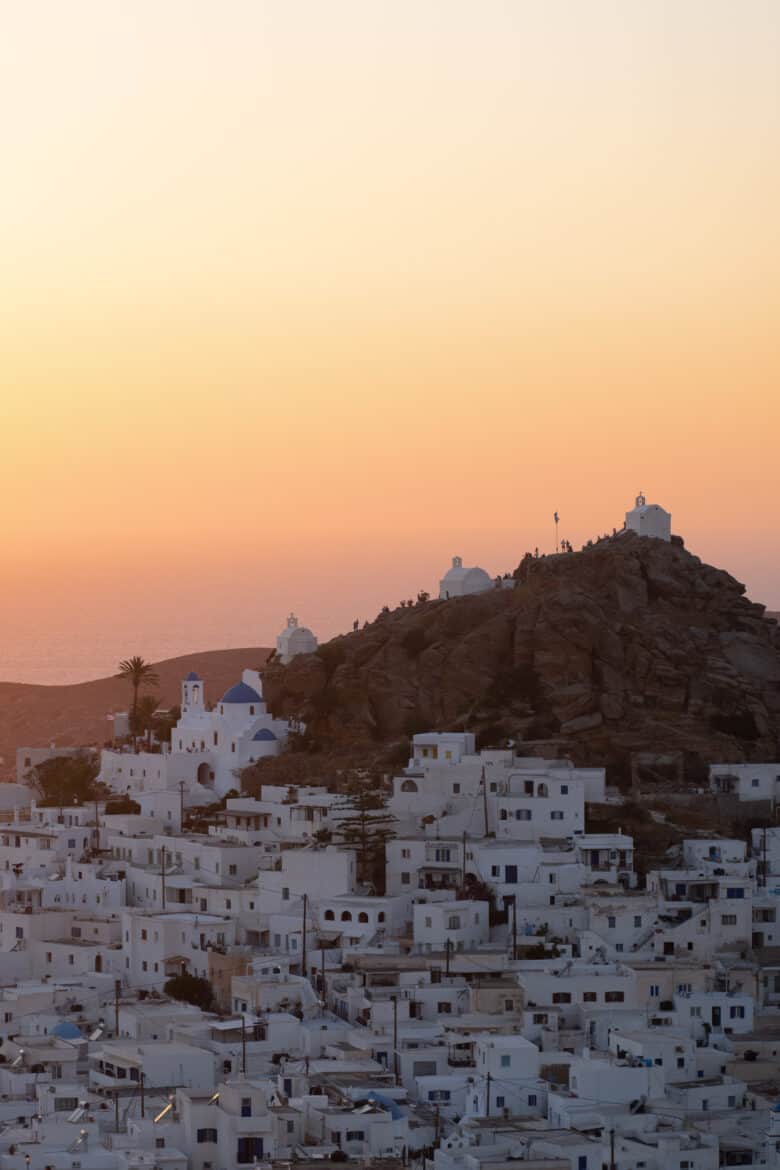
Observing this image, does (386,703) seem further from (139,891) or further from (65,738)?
(65,738)

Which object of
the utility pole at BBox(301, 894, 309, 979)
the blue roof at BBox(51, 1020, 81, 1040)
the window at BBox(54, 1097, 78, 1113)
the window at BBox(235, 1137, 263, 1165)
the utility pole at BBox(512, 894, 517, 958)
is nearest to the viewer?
the window at BBox(235, 1137, 263, 1165)

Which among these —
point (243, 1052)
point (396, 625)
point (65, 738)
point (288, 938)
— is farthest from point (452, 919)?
point (65, 738)

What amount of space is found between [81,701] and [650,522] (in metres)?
54.3

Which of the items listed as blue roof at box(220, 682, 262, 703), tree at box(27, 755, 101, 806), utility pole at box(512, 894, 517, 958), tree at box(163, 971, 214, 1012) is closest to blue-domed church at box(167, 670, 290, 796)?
blue roof at box(220, 682, 262, 703)

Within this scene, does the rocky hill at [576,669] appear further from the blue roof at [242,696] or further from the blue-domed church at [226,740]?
the blue-domed church at [226,740]

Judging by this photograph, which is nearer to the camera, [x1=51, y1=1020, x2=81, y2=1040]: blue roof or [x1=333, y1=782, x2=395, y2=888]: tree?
[x1=51, y1=1020, x2=81, y2=1040]: blue roof

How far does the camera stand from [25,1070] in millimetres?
60906

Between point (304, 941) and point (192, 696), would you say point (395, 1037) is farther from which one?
point (192, 696)

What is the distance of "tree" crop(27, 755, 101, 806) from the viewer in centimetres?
8625

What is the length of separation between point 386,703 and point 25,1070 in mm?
26003

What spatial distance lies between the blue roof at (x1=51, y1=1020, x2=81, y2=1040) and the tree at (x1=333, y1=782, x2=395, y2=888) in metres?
11.6

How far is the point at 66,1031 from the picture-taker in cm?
6425

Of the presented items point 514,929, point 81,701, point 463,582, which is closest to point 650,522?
point 463,582

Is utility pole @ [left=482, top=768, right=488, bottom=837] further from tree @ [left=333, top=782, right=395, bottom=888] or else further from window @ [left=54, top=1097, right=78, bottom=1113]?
window @ [left=54, top=1097, right=78, bottom=1113]
